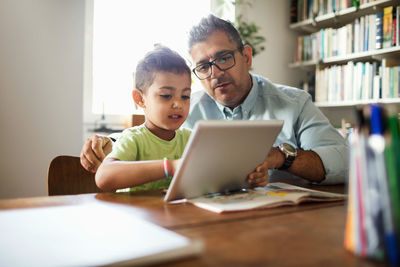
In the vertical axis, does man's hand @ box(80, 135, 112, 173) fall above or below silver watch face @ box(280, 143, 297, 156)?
below

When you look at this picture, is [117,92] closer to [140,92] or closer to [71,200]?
[140,92]

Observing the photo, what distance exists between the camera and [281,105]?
1.66 meters

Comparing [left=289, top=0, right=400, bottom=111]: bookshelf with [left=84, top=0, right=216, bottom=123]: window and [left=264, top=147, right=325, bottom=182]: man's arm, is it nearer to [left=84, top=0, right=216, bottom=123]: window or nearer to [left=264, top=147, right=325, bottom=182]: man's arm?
[left=84, top=0, right=216, bottom=123]: window

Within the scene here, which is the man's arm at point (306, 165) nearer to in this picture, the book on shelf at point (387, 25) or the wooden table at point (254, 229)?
the wooden table at point (254, 229)

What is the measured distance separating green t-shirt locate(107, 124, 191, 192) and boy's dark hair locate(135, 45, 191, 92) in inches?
6.4

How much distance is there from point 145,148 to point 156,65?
28cm

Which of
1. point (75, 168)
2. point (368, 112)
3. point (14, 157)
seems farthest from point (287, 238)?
point (14, 157)

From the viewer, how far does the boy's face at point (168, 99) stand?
3.96 ft

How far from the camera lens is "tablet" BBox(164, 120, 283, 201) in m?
0.77

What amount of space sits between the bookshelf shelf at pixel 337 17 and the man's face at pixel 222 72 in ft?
6.85

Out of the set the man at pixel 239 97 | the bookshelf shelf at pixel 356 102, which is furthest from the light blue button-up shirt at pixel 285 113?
the bookshelf shelf at pixel 356 102

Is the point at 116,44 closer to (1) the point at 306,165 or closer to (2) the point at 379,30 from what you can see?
(2) the point at 379,30

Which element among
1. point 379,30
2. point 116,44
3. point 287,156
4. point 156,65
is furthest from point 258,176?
point 379,30

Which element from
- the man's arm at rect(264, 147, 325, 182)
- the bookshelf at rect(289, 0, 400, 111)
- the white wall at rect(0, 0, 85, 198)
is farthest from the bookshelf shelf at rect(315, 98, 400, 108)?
the white wall at rect(0, 0, 85, 198)
